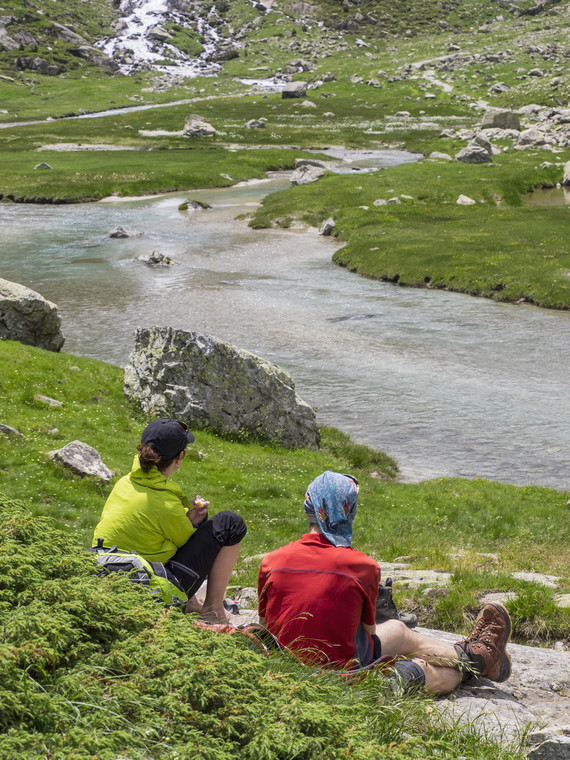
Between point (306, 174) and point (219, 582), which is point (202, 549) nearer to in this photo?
point (219, 582)

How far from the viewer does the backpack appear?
8523mm

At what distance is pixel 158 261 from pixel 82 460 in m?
37.7

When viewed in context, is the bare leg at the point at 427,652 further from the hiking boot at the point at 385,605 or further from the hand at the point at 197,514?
the hand at the point at 197,514

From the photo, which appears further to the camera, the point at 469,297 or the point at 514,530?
the point at 469,297

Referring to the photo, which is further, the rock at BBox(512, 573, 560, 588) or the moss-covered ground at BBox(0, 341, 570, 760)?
the rock at BBox(512, 573, 560, 588)

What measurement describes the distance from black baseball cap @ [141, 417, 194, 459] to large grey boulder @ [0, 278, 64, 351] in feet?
76.9

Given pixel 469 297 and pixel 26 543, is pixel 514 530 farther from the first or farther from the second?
pixel 469 297

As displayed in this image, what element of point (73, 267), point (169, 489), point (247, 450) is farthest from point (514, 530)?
point (73, 267)

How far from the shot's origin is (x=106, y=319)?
41719mm

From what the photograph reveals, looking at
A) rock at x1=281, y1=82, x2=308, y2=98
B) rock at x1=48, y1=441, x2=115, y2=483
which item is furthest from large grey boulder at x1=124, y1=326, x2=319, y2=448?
rock at x1=281, y1=82, x2=308, y2=98

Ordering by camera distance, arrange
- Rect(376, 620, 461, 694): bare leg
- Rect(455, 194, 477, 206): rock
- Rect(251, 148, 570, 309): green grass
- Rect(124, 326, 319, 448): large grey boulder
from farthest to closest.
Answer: Rect(455, 194, 477, 206): rock, Rect(251, 148, 570, 309): green grass, Rect(124, 326, 319, 448): large grey boulder, Rect(376, 620, 461, 694): bare leg

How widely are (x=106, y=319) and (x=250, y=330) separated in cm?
919

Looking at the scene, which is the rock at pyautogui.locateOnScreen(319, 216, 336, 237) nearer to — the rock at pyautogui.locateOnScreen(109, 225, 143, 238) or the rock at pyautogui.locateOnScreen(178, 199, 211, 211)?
the rock at pyautogui.locateOnScreen(178, 199, 211, 211)

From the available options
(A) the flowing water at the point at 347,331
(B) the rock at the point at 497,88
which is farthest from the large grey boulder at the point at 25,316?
(B) the rock at the point at 497,88
